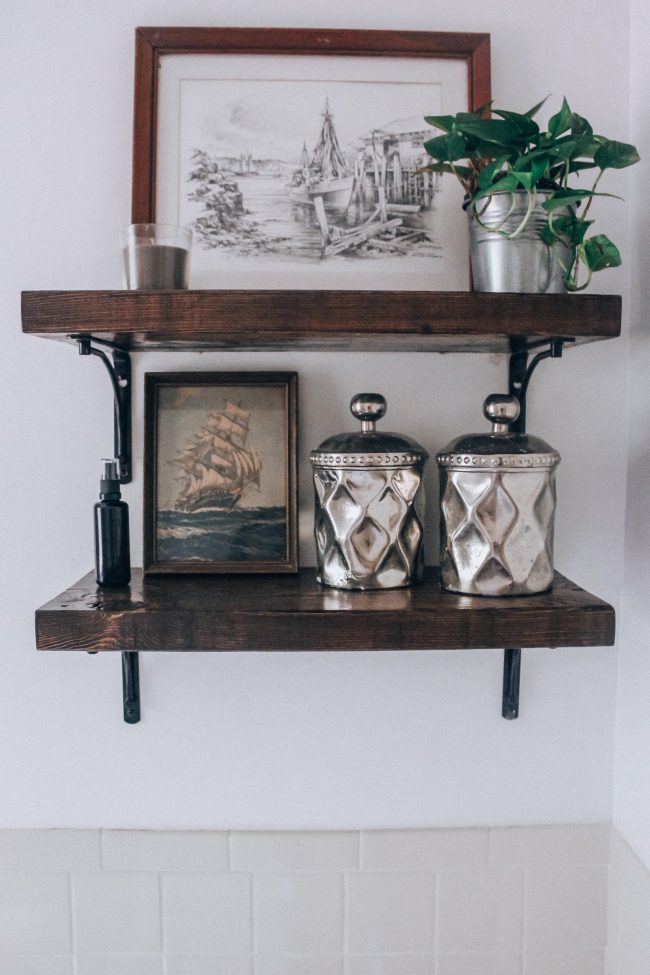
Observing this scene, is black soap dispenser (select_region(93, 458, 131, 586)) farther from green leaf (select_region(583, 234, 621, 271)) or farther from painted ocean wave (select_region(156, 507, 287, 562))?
green leaf (select_region(583, 234, 621, 271))

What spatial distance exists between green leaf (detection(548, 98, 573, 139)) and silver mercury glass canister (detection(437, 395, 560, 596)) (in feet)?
1.04

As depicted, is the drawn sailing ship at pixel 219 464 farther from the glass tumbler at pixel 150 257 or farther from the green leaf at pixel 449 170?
the green leaf at pixel 449 170

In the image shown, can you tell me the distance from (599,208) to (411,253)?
0.82ft

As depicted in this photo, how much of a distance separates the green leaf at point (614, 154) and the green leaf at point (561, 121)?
0.15 ft

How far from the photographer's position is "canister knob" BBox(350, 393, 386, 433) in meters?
0.93

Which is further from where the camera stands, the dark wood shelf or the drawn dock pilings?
the drawn dock pilings

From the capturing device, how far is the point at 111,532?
92 centimetres

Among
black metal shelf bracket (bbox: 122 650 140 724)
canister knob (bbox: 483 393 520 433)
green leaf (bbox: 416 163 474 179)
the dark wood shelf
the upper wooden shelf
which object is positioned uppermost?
green leaf (bbox: 416 163 474 179)

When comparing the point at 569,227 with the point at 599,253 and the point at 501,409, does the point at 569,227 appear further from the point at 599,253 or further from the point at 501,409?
the point at 501,409

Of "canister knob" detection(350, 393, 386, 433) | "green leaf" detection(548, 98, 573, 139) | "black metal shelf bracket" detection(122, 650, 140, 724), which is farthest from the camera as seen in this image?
"black metal shelf bracket" detection(122, 650, 140, 724)

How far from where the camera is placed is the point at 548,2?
102cm

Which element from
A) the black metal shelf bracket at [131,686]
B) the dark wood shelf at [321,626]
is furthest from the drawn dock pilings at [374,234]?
the black metal shelf bracket at [131,686]

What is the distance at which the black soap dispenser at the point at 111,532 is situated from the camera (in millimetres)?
915

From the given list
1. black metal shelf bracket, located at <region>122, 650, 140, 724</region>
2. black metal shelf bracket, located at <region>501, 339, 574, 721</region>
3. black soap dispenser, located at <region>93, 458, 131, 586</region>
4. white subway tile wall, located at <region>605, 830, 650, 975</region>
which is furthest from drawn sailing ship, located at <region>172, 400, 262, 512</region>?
white subway tile wall, located at <region>605, 830, 650, 975</region>
